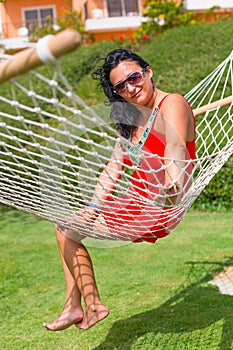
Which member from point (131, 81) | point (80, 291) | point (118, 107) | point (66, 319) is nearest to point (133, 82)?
point (131, 81)

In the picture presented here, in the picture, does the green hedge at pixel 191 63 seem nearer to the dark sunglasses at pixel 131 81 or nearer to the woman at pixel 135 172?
the woman at pixel 135 172

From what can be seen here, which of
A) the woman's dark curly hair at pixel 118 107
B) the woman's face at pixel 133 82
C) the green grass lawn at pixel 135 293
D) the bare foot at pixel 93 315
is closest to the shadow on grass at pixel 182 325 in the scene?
the green grass lawn at pixel 135 293

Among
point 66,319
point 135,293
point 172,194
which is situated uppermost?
point 172,194

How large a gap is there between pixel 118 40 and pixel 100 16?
5415mm

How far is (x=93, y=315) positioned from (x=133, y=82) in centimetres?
89

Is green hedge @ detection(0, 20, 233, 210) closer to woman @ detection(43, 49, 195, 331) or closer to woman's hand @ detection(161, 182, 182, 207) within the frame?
woman @ detection(43, 49, 195, 331)

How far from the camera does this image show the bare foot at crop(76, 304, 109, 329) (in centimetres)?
251

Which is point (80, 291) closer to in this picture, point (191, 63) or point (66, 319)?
point (66, 319)

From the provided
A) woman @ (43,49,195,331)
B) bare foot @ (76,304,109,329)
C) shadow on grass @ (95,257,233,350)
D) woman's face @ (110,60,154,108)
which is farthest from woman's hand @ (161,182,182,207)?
shadow on grass @ (95,257,233,350)

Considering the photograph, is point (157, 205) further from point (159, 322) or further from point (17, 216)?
point (17, 216)

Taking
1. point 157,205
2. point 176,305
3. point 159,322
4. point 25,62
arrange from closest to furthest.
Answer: point 25,62
point 157,205
point 159,322
point 176,305

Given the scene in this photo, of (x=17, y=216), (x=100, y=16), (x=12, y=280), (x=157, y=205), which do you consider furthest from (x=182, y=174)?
(x=100, y=16)

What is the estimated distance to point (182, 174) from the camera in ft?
7.42

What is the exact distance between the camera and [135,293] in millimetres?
3732
